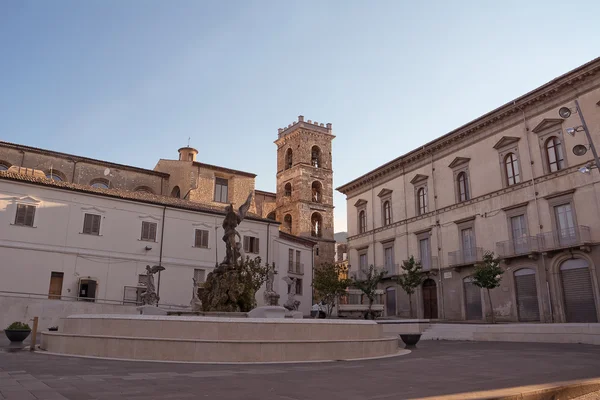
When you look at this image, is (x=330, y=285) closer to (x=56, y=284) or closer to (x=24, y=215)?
(x=56, y=284)

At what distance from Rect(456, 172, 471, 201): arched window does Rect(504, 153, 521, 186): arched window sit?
331 cm

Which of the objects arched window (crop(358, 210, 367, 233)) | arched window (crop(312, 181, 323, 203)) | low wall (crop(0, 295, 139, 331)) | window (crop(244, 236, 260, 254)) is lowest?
low wall (crop(0, 295, 139, 331))

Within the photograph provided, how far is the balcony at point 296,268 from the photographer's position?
1583 inches

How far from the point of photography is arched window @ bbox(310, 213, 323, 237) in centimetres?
5684

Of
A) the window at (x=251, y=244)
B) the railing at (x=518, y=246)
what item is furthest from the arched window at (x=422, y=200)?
the window at (x=251, y=244)

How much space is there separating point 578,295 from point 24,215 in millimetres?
30563

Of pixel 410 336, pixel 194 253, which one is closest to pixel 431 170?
pixel 194 253

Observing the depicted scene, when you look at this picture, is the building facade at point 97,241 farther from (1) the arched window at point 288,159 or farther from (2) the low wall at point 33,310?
(1) the arched window at point 288,159

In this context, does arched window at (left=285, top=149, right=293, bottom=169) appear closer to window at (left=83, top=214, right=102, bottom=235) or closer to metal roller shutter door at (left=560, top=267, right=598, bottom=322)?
window at (left=83, top=214, right=102, bottom=235)

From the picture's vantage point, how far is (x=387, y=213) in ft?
132

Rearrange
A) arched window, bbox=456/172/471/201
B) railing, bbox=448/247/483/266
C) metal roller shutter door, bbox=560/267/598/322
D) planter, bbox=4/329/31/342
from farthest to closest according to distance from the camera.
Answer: arched window, bbox=456/172/471/201 < railing, bbox=448/247/483/266 < metal roller shutter door, bbox=560/267/598/322 < planter, bbox=4/329/31/342

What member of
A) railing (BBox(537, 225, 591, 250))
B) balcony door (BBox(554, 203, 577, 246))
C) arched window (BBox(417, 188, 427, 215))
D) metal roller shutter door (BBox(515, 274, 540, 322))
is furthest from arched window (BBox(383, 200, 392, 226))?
balcony door (BBox(554, 203, 577, 246))

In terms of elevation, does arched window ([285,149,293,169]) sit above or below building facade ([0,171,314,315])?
above

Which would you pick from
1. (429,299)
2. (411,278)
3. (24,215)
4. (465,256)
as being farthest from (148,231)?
(465,256)
